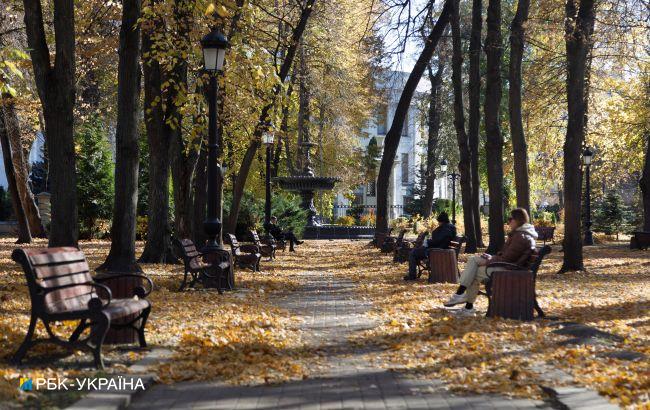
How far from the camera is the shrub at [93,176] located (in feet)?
116

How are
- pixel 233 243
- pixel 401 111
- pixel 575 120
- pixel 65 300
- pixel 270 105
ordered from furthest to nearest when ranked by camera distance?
pixel 401 111 → pixel 270 105 → pixel 233 243 → pixel 575 120 → pixel 65 300

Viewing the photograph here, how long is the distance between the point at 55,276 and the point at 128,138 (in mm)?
8038

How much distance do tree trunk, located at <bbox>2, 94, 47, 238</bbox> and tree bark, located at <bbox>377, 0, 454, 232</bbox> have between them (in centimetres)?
1176

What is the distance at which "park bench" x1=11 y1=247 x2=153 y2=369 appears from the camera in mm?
7078

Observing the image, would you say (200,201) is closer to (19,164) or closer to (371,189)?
(19,164)

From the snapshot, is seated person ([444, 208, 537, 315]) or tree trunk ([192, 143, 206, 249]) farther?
tree trunk ([192, 143, 206, 249])

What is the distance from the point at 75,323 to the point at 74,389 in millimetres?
3206

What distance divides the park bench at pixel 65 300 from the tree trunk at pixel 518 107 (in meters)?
16.4

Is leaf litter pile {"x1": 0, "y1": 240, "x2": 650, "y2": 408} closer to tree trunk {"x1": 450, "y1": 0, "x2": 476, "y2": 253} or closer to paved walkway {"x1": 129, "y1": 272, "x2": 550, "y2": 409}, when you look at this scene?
paved walkway {"x1": 129, "y1": 272, "x2": 550, "y2": 409}

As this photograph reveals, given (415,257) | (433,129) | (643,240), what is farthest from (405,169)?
(415,257)

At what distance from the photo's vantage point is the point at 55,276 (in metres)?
7.39

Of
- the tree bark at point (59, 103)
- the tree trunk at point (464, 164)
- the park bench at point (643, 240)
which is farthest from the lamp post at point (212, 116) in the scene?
the park bench at point (643, 240)

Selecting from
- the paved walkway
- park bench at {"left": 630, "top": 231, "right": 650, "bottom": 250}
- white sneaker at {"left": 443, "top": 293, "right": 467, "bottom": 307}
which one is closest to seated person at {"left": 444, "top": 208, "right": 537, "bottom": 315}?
white sneaker at {"left": 443, "top": 293, "right": 467, "bottom": 307}

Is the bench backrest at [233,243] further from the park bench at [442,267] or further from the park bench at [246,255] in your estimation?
the park bench at [442,267]
